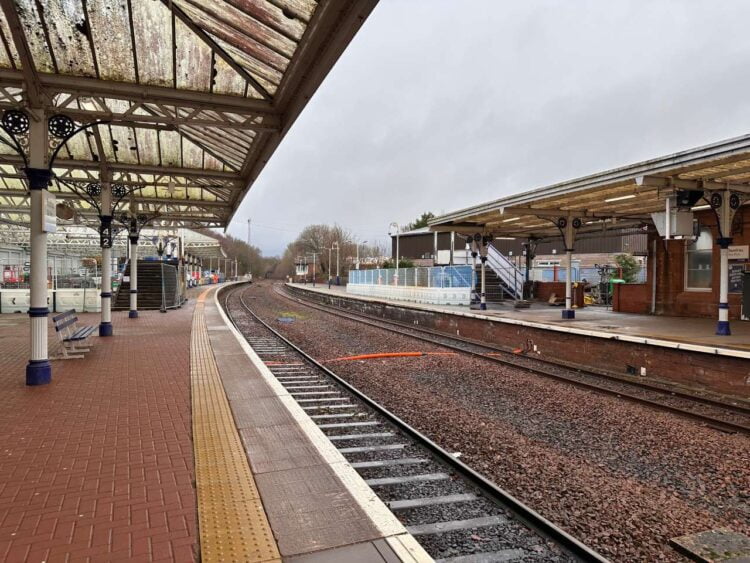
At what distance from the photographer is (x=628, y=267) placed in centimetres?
2795

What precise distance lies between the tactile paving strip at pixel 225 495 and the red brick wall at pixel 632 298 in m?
16.5

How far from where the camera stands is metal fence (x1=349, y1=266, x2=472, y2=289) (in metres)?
24.0

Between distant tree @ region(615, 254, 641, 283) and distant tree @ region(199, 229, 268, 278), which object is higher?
distant tree @ region(199, 229, 268, 278)

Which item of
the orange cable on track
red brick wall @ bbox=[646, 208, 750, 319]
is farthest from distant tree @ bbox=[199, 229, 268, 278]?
the orange cable on track

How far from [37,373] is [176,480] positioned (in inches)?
188

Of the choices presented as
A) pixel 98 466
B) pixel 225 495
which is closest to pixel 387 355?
pixel 98 466

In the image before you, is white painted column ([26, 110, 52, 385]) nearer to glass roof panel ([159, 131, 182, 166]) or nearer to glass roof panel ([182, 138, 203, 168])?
glass roof panel ([159, 131, 182, 166])

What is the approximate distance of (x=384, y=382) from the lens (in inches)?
367

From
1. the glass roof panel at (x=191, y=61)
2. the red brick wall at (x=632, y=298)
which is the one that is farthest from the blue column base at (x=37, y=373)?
the red brick wall at (x=632, y=298)

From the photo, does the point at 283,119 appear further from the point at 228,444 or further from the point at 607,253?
the point at 607,253

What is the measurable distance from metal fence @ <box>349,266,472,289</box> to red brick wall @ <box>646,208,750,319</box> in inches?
327

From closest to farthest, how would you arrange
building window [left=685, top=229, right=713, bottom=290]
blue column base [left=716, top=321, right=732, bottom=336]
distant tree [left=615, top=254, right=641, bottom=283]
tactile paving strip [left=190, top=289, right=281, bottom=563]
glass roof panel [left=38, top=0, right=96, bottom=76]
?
1. tactile paving strip [left=190, top=289, right=281, bottom=563]
2. glass roof panel [left=38, top=0, right=96, bottom=76]
3. blue column base [left=716, top=321, right=732, bottom=336]
4. building window [left=685, top=229, right=713, bottom=290]
5. distant tree [left=615, top=254, right=641, bottom=283]

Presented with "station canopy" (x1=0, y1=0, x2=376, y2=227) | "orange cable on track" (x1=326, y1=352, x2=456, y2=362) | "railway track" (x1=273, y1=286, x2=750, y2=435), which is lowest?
"railway track" (x1=273, y1=286, x2=750, y2=435)

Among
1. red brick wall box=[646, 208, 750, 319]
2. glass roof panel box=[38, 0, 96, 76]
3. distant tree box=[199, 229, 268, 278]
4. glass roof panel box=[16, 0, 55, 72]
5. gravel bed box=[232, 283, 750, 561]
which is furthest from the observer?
distant tree box=[199, 229, 268, 278]
